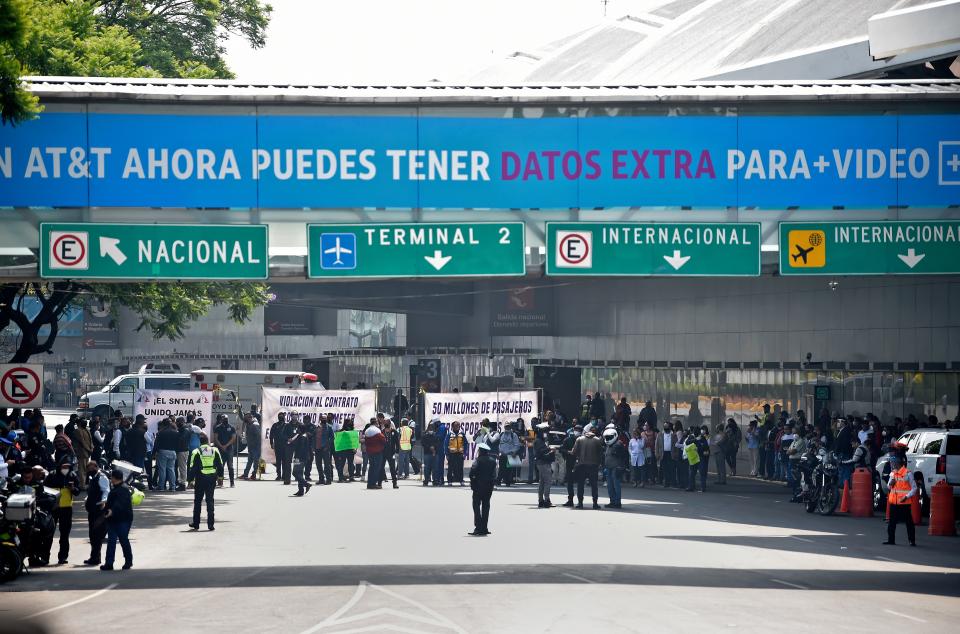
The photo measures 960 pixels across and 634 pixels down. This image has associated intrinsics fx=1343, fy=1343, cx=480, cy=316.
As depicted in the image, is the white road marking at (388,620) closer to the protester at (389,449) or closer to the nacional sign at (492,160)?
the nacional sign at (492,160)

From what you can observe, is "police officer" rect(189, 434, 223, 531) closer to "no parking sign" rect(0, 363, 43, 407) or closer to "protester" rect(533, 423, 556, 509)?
"no parking sign" rect(0, 363, 43, 407)

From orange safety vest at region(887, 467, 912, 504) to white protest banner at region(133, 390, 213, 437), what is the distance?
1927 cm

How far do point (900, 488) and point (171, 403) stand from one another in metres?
20.3

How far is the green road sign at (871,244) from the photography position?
69.8ft

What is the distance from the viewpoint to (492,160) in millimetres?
21203

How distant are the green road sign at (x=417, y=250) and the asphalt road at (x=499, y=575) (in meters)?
4.40

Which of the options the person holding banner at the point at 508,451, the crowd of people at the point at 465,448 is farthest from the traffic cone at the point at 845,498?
the person holding banner at the point at 508,451

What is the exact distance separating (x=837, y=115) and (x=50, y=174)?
40.5 feet

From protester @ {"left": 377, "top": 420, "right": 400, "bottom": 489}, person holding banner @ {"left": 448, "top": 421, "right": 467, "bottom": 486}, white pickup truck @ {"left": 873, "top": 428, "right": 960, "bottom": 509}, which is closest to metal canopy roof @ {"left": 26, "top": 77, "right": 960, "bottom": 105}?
white pickup truck @ {"left": 873, "top": 428, "right": 960, "bottom": 509}

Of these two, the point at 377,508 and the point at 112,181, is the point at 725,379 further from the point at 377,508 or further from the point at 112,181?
the point at 112,181

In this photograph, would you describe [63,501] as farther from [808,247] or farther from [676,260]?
[808,247]

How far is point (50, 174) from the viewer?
67.0 feet

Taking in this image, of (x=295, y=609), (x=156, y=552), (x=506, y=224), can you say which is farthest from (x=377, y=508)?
(x=295, y=609)

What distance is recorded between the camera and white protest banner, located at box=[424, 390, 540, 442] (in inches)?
1428
